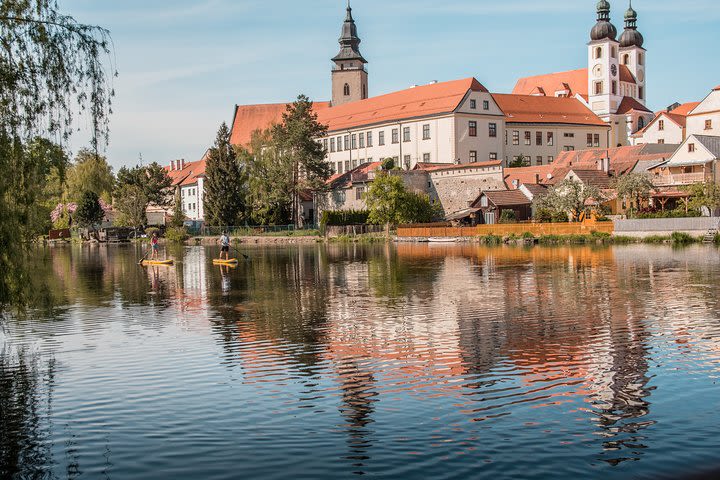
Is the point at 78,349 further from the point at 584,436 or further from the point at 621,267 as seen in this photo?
the point at 621,267

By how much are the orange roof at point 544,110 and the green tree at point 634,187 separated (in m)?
36.6

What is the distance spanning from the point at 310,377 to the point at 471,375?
297cm

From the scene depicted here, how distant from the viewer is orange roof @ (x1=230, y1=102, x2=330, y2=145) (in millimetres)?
141875

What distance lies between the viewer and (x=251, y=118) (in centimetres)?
14350

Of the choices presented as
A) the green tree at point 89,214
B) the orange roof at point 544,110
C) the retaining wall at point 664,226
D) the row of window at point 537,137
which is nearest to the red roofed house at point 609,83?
the orange roof at point 544,110

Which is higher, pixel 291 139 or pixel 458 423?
pixel 291 139

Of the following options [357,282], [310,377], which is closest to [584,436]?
[310,377]

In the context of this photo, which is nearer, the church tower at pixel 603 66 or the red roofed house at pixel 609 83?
the red roofed house at pixel 609 83

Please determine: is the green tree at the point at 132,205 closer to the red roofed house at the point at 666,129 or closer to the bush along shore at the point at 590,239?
the bush along shore at the point at 590,239

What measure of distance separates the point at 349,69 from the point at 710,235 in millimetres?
85149

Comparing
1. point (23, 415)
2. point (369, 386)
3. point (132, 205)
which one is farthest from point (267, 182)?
point (23, 415)

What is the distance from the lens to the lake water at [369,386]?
1045cm

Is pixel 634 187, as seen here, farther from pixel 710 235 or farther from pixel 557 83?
pixel 557 83

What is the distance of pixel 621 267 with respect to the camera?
39.5 meters
